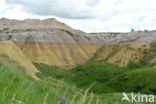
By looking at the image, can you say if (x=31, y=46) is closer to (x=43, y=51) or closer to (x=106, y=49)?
(x=43, y=51)

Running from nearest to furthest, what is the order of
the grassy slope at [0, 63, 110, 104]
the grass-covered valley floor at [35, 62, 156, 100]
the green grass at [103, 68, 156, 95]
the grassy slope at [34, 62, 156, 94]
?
the grassy slope at [0, 63, 110, 104] < the green grass at [103, 68, 156, 95] < the grass-covered valley floor at [35, 62, 156, 100] < the grassy slope at [34, 62, 156, 94]

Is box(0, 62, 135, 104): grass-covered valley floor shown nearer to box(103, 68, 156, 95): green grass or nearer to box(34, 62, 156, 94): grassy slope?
box(34, 62, 156, 94): grassy slope

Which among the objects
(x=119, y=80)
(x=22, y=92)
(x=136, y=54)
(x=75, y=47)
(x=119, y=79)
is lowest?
(x=119, y=80)

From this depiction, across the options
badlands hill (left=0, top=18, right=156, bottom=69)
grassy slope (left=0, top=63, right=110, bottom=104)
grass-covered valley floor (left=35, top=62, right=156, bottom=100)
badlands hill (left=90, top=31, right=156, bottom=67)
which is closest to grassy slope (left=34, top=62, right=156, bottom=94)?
grass-covered valley floor (left=35, top=62, right=156, bottom=100)

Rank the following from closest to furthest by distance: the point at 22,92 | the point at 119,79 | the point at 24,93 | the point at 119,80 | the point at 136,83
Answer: the point at 24,93, the point at 22,92, the point at 136,83, the point at 119,80, the point at 119,79

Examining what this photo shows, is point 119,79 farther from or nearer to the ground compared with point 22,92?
nearer to the ground

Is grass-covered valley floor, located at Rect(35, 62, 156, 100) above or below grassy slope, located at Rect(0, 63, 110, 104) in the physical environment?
below

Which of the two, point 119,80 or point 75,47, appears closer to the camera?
Answer: point 119,80

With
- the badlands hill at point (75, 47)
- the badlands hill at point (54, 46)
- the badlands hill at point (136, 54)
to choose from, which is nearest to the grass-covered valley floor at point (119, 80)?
the badlands hill at point (136, 54)

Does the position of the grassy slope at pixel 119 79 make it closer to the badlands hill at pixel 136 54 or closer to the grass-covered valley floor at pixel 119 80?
the grass-covered valley floor at pixel 119 80

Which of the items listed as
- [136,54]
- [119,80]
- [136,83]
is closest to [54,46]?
[136,54]

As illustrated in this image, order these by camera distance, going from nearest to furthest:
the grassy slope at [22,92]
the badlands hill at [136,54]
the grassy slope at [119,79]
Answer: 1. the grassy slope at [22,92]
2. the grassy slope at [119,79]
3. the badlands hill at [136,54]

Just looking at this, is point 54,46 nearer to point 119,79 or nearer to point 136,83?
point 119,79

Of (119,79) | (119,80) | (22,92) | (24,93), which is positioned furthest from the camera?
(119,79)
